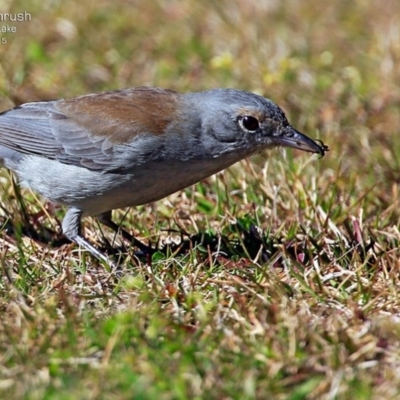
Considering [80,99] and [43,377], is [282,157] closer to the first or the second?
[80,99]

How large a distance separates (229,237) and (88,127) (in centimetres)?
131

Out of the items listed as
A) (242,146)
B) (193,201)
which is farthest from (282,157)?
(242,146)

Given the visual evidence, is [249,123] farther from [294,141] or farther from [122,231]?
[122,231]

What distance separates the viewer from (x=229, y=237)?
6738 mm

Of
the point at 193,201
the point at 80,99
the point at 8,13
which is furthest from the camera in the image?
the point at 8,13

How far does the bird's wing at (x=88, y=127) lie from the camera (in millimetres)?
6410

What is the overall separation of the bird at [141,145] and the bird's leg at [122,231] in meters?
0.02

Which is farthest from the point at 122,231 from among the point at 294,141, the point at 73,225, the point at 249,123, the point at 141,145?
the point at 294,141

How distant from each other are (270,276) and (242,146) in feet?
3.67

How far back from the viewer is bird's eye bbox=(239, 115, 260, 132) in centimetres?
638

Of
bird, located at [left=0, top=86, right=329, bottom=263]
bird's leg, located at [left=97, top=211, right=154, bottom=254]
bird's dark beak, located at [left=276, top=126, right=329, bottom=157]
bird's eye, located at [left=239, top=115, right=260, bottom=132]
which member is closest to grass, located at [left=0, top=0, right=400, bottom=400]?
bird's leg, located at [left=97, top=211, right=154, bottom=254]

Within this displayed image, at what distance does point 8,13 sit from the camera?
10750 mm

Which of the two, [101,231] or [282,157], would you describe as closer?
[101,231]

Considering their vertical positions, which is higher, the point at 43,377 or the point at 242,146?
the point at 242,146
